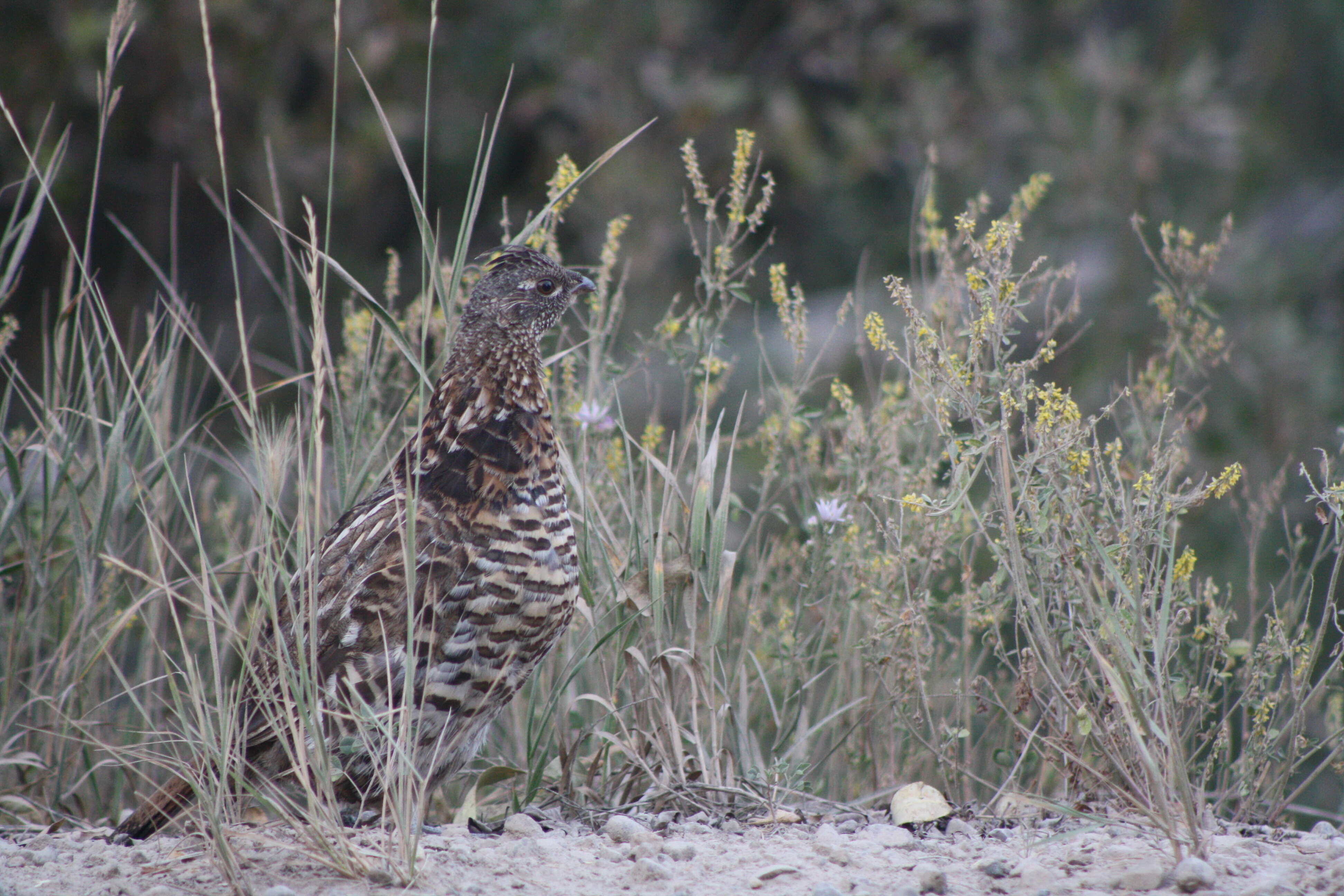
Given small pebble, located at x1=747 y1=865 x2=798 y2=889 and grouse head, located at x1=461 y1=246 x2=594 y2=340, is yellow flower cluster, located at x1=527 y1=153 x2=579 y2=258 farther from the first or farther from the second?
small pebble, located at x1=747 y1=865 x2=798 y2=889

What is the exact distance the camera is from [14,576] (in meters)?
3.47

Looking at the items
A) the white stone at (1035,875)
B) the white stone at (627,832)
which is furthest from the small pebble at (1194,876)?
the white stone at (627,832)

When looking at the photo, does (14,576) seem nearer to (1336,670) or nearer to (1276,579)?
(1336,670)

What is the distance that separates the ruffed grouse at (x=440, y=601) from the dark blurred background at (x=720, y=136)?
3.50 metres

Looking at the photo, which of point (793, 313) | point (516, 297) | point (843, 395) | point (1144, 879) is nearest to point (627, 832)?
point (1144, 879)

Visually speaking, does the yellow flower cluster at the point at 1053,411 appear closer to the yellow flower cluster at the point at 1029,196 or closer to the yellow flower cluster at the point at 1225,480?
the yellow flower cluster at the point at 1225,480

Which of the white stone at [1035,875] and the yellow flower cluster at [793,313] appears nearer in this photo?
the white stone at [1035,875]

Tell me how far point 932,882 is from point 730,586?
34.9 inches

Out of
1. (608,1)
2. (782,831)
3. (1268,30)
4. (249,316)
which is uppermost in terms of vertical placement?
(1268,30)

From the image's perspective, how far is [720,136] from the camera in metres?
7.46

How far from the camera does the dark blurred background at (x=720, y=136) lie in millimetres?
6672

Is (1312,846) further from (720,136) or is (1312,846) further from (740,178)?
(720,136)

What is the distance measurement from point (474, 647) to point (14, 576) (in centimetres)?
145

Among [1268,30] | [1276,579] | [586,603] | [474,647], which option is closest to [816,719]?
[586,603]
